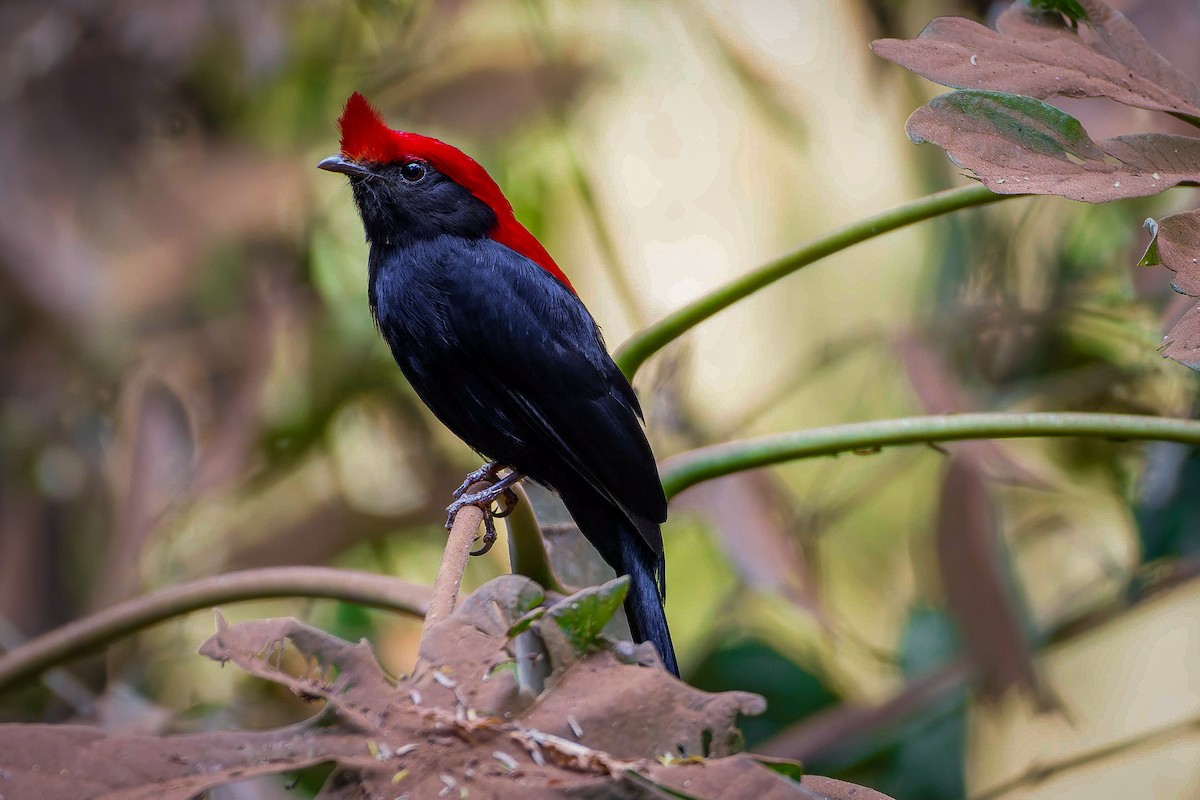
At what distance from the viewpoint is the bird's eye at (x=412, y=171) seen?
8.40 ft

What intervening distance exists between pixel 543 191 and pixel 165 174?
129cm

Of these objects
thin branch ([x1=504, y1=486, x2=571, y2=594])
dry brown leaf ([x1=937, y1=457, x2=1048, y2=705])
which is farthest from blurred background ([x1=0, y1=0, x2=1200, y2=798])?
thin branch ([x1=504, y1=486, x2=571, y2=594])

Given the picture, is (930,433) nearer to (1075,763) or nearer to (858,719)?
(1075,763)

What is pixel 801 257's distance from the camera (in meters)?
1.76

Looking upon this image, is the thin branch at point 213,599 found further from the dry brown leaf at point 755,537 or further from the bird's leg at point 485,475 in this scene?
the dry brown leaf at point 755,537

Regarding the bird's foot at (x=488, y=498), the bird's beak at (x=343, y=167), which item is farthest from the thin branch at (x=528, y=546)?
the bird's beak at (x=343, y=167)

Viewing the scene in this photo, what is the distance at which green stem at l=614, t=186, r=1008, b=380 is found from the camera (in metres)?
1.69

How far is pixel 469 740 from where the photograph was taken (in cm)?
101

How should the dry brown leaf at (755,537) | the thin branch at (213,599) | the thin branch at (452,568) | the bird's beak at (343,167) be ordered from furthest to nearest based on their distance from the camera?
the dry brown leaf at (755,537), the bird's beak at (343,167), the thin branch at (213,599), the thin branch at (452,568)

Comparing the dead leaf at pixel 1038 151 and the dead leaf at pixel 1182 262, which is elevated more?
the dead leaf at pixel 1038 151

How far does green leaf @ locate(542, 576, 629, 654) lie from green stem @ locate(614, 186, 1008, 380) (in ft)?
2.56

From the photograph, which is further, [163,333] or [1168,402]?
[163,333]

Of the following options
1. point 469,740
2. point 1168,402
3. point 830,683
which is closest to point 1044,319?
point 1168,402

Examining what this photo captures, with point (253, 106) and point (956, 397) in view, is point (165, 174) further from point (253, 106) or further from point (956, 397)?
point (956, 397)
